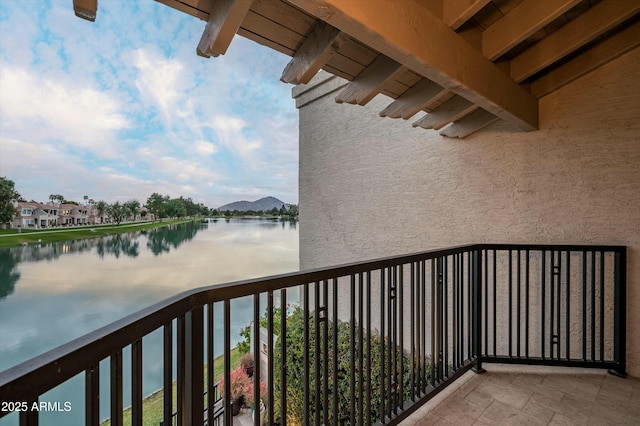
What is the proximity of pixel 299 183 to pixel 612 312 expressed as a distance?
499 centimetres

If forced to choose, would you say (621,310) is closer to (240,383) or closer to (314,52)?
(314,52)

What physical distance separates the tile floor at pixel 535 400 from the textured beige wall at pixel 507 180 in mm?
563

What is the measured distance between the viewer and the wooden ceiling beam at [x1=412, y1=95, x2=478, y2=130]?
8.34 feet

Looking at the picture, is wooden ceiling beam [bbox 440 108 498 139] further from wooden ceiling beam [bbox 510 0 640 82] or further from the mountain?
the mountain

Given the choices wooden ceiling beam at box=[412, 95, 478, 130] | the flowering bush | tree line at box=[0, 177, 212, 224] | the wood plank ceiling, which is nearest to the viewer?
the wood plank ceiling

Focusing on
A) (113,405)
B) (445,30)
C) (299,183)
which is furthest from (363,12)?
(299,183)

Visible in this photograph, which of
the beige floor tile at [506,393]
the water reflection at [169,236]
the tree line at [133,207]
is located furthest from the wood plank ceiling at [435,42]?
the water reflection at [169,236]

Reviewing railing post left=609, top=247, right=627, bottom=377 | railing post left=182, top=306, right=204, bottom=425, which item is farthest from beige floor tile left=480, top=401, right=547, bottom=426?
railing post left=182, top=306, right=204, bottom=425

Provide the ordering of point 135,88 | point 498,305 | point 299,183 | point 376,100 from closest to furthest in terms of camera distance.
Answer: point 498,305 → point 376,100 → point 299,183 → point 135,88

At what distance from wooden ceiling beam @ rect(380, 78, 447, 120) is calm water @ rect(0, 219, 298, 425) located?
450 centimetres

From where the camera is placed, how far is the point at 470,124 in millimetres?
3100

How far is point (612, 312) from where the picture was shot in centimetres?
272

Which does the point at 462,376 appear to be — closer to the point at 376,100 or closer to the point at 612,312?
the point at 612,312

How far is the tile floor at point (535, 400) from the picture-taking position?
1.97 metres
